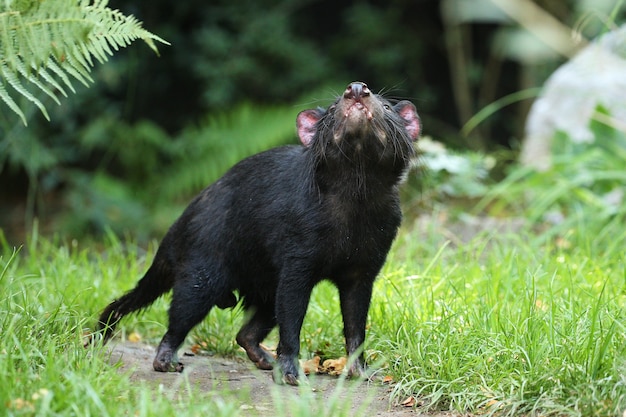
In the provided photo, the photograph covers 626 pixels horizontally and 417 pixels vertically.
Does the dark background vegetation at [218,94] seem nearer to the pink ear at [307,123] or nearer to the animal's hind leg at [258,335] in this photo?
the animal's hind leg at [258,335]

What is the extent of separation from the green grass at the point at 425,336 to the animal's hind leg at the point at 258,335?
0.21 metres

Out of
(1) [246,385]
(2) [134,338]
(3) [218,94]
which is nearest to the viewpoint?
(1) [246,385]

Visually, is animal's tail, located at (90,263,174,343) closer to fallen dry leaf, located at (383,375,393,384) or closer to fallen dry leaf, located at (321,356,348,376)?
fallen dry leaf, located at (321,356,348,376)

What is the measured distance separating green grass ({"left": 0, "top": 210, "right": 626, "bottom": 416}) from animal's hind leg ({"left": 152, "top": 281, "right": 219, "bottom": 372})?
0.98 ft

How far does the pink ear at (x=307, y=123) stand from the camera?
3.99 metres

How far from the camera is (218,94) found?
29.7 ft

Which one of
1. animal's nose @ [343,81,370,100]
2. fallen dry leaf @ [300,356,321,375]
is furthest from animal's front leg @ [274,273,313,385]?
animal's nose @ [343,81,370,100]

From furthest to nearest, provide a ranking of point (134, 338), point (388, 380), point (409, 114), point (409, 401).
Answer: point (134, 338), point (409, 114), point (388, 380), point (409, 401)

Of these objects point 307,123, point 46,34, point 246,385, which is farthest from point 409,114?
point 46,34

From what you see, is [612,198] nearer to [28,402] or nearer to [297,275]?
[297,275]

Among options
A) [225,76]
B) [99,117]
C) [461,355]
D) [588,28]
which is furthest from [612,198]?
[99,117]

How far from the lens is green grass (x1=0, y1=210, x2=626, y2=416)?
9.78 feet

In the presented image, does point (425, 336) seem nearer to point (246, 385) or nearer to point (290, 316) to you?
point (290, 316)

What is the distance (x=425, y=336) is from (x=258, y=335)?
0.88 meters
